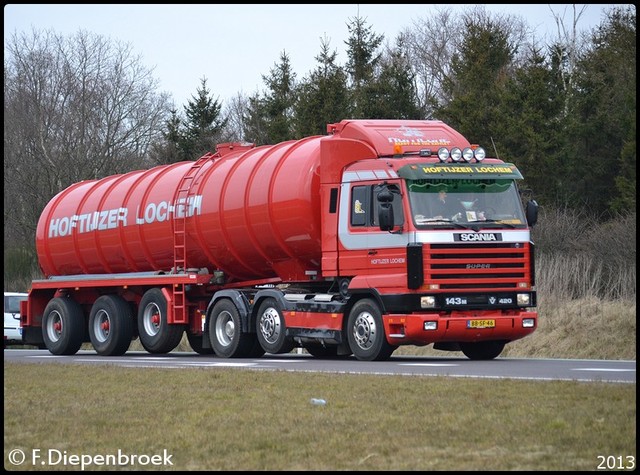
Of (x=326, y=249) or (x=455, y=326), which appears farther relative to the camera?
(x=326, y=249)

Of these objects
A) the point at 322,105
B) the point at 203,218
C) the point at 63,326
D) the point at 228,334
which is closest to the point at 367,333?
the point at 228,334

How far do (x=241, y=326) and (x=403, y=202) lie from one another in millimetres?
4804

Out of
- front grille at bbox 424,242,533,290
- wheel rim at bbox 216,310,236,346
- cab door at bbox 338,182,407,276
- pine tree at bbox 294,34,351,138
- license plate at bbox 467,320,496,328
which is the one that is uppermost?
pine tree at bbox 294,34,351,138

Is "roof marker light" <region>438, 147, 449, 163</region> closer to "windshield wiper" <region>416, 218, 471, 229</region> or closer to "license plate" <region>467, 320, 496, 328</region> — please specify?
"windshield wiper" <region>416, 218, 471, 229</region>

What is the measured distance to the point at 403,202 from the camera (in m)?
20.3

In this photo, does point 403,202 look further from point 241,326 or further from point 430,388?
point 430,388

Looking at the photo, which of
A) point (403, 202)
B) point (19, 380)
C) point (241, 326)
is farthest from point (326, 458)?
point (241, 326)

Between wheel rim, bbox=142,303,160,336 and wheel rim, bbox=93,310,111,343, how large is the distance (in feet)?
4.47

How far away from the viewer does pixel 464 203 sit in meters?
20.5

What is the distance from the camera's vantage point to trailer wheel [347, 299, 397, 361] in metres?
20.6

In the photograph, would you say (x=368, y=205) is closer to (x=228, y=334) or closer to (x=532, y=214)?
Answer: (x=532, y=214)

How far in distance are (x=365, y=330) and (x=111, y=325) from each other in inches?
324

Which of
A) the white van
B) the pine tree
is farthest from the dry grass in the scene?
the pine tree

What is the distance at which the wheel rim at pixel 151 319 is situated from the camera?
26.4 metres
